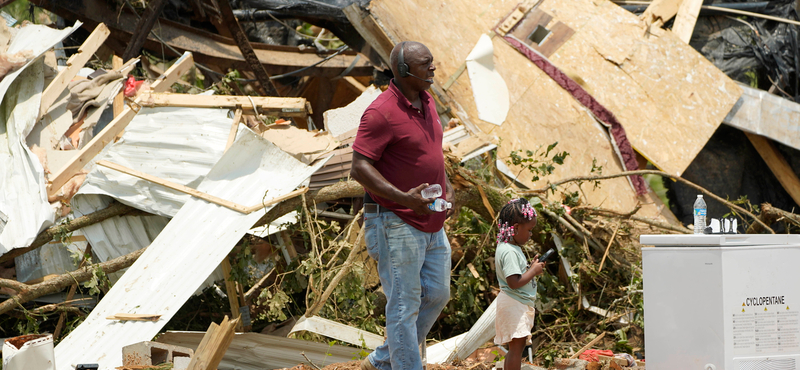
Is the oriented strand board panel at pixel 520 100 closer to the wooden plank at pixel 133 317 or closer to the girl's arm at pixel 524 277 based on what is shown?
the girl's arm at pixel 524 277

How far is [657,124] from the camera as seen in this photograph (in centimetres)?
669

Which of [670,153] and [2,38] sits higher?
[2,38]

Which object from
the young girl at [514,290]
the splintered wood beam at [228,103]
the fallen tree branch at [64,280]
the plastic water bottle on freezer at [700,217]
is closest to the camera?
the plastic water bottle on freezer at [700,217]

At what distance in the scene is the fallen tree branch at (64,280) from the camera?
4.73m

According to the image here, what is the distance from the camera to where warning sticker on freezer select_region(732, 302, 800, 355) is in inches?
118

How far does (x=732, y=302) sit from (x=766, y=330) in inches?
8.4

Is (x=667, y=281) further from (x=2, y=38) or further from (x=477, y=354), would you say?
(x=2, y=38)

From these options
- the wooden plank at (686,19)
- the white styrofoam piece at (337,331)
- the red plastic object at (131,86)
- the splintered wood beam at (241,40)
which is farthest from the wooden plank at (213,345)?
the wooden plank at (686,19)

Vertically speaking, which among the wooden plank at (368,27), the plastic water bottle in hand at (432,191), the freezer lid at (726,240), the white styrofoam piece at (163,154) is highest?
the wooden plank at (368,27)

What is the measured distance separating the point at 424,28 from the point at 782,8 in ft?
13.6

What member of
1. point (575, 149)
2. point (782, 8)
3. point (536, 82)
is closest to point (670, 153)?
point (575, 149)

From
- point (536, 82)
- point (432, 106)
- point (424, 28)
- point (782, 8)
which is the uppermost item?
point (782, 8)

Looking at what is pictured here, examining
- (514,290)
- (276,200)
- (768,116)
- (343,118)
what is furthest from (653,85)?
(276,200)

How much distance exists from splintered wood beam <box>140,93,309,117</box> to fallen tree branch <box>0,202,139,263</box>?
1.02m
